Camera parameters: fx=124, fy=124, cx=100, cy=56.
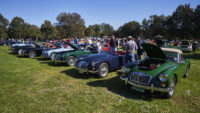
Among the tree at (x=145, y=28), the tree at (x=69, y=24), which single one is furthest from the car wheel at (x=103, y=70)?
the tree at (x=145, y=28)

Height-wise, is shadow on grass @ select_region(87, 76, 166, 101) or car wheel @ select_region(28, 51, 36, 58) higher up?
car wheel @ select_region(28, 51, 36, 58)

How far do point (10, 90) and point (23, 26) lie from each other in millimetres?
56419

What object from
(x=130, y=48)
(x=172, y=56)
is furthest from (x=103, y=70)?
(x=172, y=56)

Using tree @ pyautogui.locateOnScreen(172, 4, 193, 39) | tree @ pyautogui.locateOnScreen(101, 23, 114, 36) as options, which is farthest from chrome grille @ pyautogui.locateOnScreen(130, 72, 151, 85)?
tree @ pyautogui.locateOnScreen(101, 23, 114, 36)

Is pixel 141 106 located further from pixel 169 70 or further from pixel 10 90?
pixel 10 90

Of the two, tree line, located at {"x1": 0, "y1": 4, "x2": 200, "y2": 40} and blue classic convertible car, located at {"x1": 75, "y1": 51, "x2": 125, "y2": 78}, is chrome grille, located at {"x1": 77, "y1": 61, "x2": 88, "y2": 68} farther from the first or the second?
tree line, located at {"x1": 0, "y1": 4, "x2": 200, "y2": 40}

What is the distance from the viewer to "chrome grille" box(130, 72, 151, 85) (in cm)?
389

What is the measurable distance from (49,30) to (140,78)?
63.1 meters

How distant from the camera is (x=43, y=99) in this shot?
3.95 m

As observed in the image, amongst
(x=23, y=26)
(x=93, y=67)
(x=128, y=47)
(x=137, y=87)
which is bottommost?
(x=137, y=87)

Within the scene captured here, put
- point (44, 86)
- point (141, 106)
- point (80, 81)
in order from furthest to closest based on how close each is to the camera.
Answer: point (80, 81)
point (44, 86)
point (141, 106)

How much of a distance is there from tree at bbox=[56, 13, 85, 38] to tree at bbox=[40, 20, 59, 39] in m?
10.1

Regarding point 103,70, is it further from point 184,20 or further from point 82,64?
point 184,20

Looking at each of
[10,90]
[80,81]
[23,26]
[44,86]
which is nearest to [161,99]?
[80,81]
